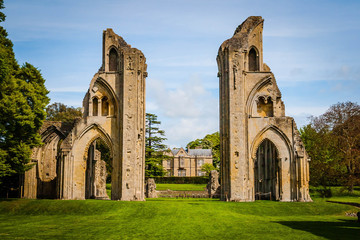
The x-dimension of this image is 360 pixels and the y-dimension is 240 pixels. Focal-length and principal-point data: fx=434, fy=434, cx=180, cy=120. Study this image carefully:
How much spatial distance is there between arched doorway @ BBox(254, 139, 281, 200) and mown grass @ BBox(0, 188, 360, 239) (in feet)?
16.5

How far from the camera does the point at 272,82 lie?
1120 inches

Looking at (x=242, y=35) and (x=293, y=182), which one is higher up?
(x=242, y=35)

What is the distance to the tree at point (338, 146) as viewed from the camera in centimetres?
3538

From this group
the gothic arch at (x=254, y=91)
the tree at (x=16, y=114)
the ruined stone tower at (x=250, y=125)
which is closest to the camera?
the tree at (x=16, y=114)

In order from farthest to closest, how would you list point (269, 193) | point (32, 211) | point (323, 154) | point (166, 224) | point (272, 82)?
point (323, 154), point (269, 193), point (272, 82), point (32, 211), point (166, 224)

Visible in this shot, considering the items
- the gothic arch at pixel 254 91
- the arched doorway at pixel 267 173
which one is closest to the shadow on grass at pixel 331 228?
the arched doorway at pixel 267 173

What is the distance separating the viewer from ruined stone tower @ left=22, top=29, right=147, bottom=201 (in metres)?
27.4

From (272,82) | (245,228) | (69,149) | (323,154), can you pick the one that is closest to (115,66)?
(69,149)

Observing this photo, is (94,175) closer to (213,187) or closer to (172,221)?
(213,187)

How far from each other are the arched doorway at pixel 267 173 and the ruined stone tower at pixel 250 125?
9.7 inches

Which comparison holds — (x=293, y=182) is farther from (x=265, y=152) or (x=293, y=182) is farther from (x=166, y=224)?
(x=166, y=224)

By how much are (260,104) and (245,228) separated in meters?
13.7

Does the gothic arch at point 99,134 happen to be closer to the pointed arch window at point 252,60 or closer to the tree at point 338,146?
the pointed arch window at point 252,60

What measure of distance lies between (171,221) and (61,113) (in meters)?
38.4
